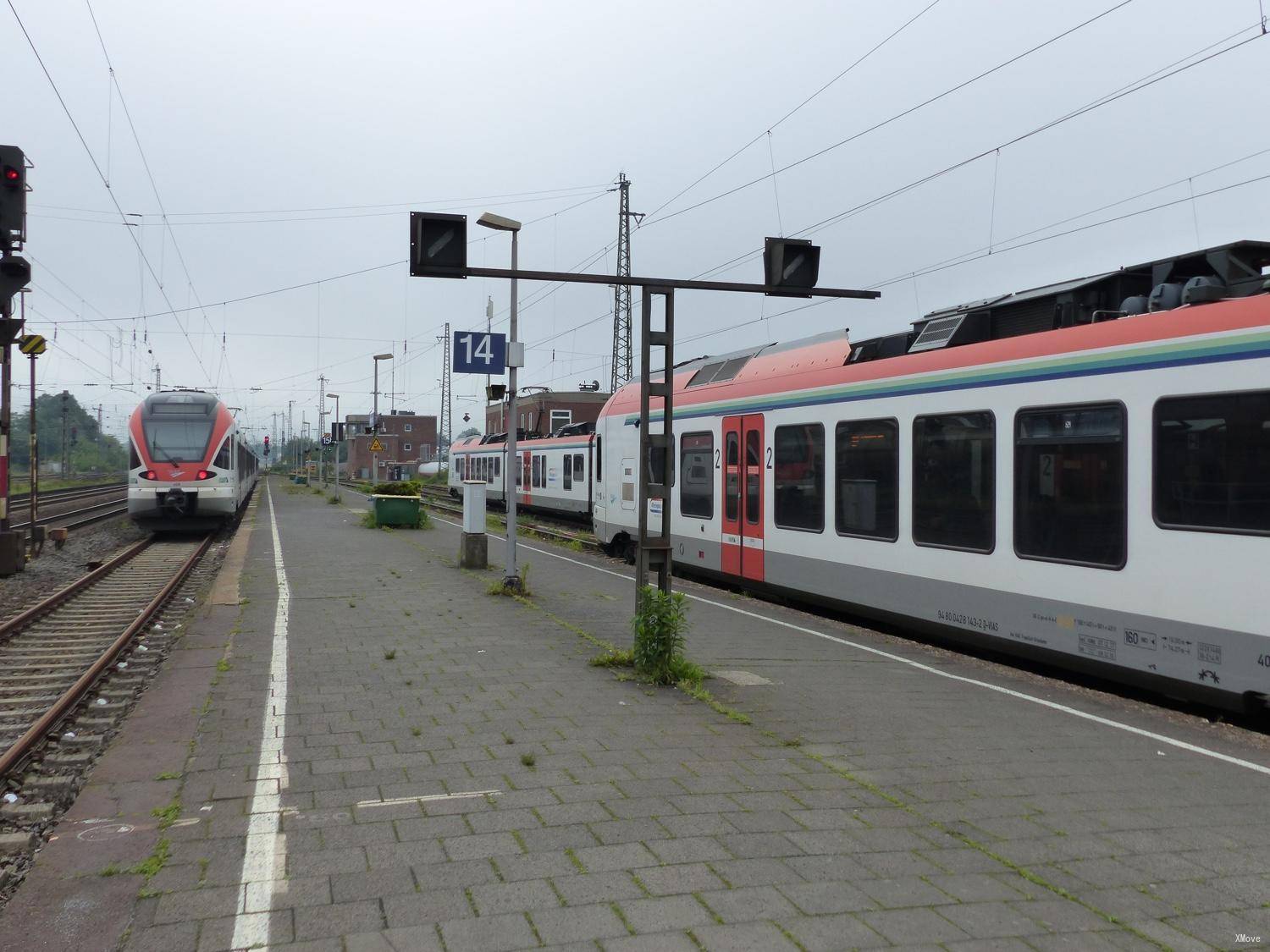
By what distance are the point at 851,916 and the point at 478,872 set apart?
140 centimetres

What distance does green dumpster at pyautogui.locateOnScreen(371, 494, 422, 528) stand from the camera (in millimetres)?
24328

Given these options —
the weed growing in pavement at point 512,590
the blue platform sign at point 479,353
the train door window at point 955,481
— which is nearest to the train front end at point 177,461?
the blue platform sign at point 479,353

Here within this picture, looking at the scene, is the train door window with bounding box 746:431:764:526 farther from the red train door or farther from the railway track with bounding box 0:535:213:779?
the railway track with bounding box 0:535:213:779

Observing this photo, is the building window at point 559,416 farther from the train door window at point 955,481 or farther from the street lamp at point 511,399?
the train door window at point 955,481

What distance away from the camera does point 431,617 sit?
33.9ft

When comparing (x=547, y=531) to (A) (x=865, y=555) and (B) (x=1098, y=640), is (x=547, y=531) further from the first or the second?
(B) (x=1098, y=640)

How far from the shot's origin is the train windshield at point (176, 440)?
20.4m

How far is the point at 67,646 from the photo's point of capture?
9367mm

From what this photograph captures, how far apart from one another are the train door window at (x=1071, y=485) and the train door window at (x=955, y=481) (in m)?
0.36

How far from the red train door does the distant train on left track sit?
12.9 meters

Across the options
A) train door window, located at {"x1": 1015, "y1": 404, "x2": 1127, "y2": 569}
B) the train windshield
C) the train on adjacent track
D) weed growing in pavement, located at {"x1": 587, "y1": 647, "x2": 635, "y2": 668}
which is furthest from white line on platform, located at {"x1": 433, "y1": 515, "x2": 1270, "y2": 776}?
the train windshield

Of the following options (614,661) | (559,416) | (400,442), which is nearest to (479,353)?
(614,661)

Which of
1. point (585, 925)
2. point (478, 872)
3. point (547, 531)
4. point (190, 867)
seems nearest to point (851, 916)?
point (585, 925)

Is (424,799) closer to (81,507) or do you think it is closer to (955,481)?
(955,481)
